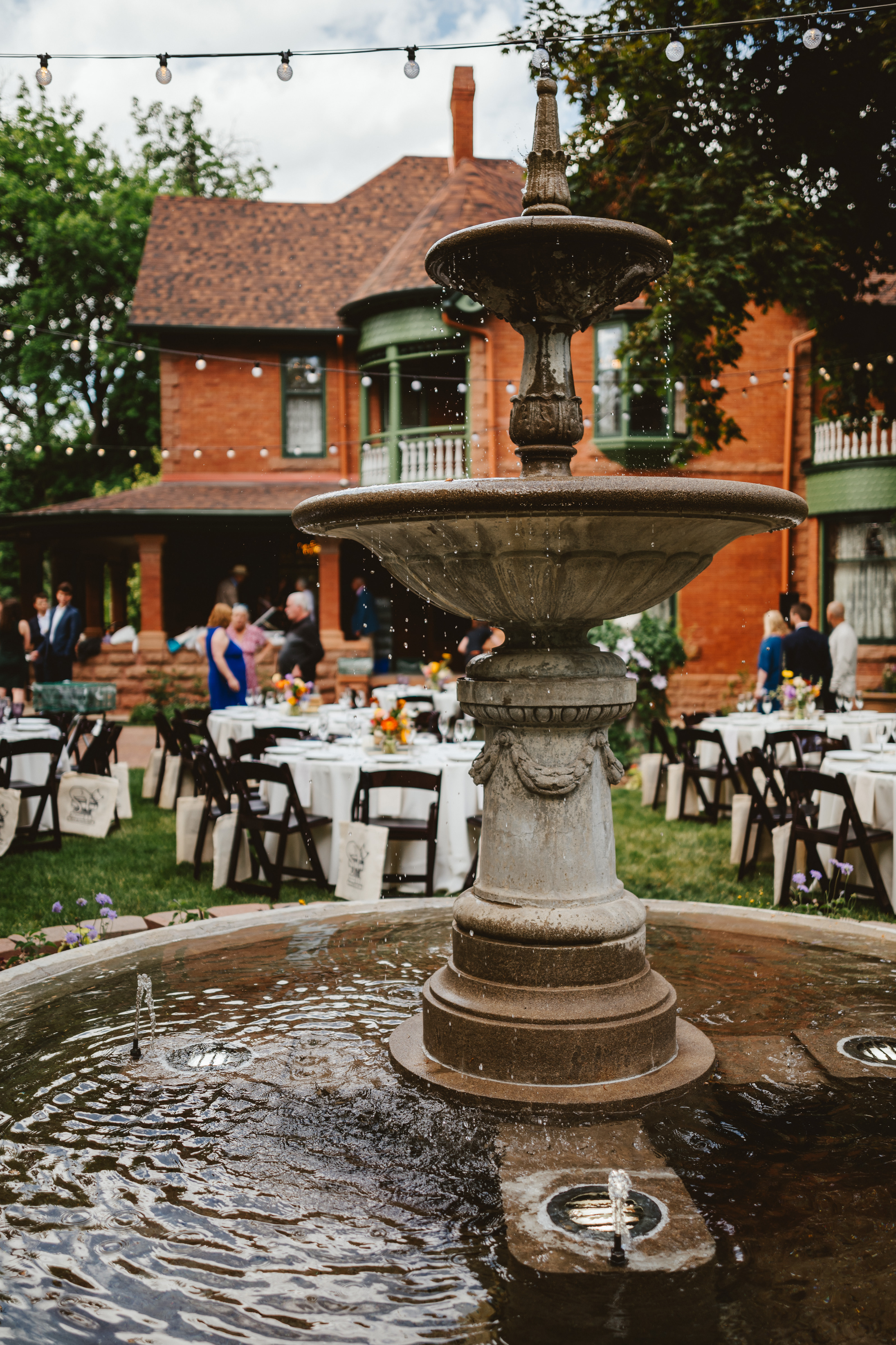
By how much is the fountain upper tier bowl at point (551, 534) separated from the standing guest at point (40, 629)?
1153 centimetres

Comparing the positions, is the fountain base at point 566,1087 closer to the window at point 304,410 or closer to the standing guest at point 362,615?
the standing guest at point 362,615

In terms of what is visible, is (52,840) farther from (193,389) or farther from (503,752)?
(193,389)

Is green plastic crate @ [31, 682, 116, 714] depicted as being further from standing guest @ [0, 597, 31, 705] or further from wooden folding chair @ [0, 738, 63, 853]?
wooden folding chair @ [0, 738, 63, 853]

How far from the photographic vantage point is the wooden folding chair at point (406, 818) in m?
6.75

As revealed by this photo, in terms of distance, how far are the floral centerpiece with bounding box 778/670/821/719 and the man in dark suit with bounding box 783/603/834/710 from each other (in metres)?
0.60

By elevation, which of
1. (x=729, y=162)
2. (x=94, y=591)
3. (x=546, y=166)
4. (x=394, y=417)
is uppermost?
(x=729, y=162)

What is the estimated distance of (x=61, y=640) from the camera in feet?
44.8

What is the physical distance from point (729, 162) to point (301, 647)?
268 inches

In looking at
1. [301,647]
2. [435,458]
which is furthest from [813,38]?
[435,458]

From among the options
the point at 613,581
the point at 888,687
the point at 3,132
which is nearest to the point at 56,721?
the point at 613,581

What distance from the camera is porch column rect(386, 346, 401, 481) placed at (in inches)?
774

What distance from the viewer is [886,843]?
696 centimetres

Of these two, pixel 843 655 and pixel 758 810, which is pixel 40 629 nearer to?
pixel 843 655

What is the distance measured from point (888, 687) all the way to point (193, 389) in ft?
45.1
